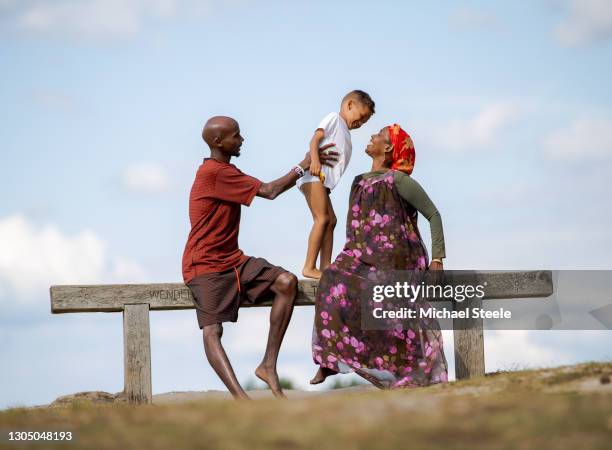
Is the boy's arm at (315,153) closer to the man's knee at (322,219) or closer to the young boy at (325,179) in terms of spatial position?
the young boy at (325,179)

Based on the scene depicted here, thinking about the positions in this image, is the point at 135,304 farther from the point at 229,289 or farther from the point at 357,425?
the point at 357,425

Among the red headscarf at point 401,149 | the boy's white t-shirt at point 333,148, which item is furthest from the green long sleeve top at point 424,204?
the boy's white t-shirt at point 333,148

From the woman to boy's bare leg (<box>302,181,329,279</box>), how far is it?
214 millimetres

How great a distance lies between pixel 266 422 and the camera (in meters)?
4.90

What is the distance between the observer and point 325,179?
27.2ft

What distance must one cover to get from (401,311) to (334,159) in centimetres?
144

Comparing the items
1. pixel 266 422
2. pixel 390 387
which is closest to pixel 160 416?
pixel 266 422

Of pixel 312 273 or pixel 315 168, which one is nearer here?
pixel 315 168

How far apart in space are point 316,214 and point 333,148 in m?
0.59

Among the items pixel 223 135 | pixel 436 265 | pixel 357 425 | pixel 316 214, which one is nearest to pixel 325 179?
pixel 316 214

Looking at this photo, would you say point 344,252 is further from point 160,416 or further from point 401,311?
point 160,416

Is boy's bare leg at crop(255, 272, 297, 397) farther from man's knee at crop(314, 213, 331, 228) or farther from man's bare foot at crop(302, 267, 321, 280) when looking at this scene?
man's knee at crop(314, 213, 331, 228)

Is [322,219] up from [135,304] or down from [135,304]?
up

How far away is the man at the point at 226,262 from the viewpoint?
7.89 m
